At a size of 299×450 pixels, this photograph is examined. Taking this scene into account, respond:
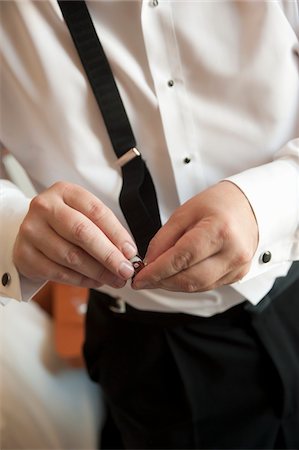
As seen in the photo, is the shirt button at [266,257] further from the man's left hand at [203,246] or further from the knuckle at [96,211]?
the knuckle at [96,211]

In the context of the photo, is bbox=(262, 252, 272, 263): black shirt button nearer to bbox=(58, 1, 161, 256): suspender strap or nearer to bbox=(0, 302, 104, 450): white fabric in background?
bbox=(58, 1, 161, 256): suspender strap

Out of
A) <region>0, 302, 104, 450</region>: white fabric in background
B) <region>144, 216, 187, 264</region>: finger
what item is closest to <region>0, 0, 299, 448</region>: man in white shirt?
<region>144, 216, 187, 264</region>: finger

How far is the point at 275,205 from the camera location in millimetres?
449

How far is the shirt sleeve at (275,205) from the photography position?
1.44 ft

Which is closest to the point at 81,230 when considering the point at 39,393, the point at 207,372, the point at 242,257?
the point at 242,257

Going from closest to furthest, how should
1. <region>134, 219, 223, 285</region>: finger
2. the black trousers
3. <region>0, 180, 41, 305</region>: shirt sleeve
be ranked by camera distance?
<region>134, 219, 223, 285</region>: finger → <region>0, 180, 41, 305</region>: shirt sleeve → the black trousers

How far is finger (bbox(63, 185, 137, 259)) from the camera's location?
402 millimetres

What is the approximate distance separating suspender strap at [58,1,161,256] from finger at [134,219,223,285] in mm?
127

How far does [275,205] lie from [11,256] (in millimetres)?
245

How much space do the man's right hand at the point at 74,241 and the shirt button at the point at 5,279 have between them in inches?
1.4

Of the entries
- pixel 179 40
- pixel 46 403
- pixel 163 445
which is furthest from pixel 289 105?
pixel 46 403

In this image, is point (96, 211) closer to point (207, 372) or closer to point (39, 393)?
point (207, 372)

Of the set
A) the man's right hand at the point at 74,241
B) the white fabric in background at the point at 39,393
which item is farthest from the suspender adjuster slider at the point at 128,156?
the white fabric in background at the point at 39,393

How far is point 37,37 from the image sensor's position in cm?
52
